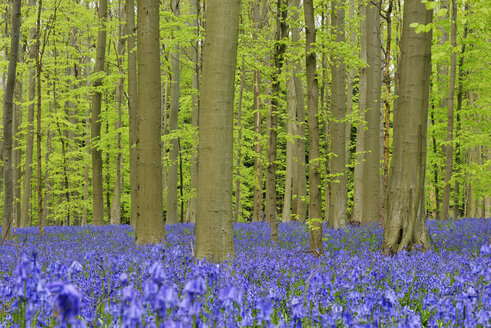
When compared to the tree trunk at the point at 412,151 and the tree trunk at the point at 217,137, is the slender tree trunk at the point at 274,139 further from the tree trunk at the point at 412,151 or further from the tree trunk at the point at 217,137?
the tree trunk at the point at 217,137

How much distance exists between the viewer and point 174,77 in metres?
20.2

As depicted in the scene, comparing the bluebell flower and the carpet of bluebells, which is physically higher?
the bluebell flower

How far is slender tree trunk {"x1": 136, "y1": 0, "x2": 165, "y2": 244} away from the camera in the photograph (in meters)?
9.95

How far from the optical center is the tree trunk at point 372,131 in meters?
14.8

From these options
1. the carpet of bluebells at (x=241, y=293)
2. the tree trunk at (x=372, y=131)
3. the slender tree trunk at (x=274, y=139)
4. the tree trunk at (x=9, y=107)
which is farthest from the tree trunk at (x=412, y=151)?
the tree trunk at (x=9, y=107)

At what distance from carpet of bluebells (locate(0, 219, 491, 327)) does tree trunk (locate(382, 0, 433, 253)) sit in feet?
2.20

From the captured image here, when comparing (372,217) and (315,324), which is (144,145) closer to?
(315,324)

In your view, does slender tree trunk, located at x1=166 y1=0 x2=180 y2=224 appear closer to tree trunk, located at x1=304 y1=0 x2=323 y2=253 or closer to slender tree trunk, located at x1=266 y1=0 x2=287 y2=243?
slender tree trunk, located at x1=266 y1=0 x2=287 y2=243

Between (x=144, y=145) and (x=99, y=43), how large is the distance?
10212 mm

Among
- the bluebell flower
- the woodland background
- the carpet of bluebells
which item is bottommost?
the carpet of bluebells

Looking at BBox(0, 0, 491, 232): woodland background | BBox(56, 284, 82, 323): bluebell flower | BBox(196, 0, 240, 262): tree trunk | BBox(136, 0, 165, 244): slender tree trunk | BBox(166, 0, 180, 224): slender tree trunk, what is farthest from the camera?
BBox(166, 0, 180, 224): slender tree trunk

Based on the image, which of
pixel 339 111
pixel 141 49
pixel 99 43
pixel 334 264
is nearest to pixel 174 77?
pixel 99 43

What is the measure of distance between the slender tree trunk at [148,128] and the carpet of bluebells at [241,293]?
7.52ft

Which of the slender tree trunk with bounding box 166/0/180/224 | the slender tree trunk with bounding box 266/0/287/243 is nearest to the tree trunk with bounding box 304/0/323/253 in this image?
the slender tree trunk with bounding box 266/0/287/243
